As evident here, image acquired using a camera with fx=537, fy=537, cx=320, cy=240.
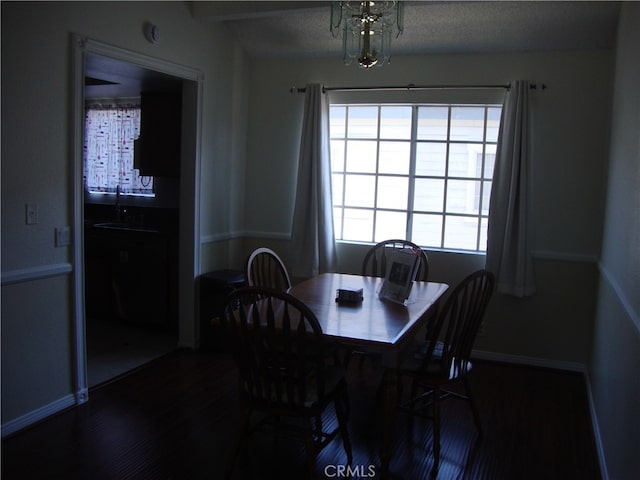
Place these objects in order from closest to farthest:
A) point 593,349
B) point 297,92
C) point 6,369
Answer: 1. point 6,369
2. point 593,349
3. point 297,92

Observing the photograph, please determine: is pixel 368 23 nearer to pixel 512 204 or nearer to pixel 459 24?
pixel 459 24

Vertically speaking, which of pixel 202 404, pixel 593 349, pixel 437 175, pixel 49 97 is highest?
pixel 49 97

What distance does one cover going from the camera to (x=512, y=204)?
12.7 feet

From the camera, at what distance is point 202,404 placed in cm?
316

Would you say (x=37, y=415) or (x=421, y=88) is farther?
(x=421, y=88)

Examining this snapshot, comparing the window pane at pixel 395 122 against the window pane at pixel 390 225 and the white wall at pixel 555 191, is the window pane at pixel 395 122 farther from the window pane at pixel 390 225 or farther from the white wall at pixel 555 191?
the window pane at pixel 390 225

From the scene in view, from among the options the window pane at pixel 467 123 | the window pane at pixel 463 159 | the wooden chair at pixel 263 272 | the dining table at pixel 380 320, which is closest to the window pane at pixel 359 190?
the window pane at pixel 463 159

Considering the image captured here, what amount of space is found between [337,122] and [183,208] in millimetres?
1478

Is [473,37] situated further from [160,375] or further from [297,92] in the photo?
[160,375]

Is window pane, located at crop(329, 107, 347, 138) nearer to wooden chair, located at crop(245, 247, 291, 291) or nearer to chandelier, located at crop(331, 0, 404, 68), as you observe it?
wooden chair, located at crop(245, 247, 291, 291)

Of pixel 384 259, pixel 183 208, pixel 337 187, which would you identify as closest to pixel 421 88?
pixel 337 187

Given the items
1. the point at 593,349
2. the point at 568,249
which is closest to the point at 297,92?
the point at 568,249

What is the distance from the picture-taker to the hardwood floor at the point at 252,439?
247cm

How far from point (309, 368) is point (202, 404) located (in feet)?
3.21
